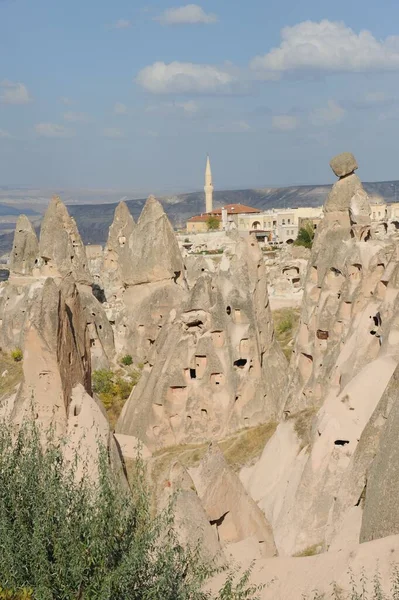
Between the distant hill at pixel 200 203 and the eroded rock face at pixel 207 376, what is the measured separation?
98719 millimetres

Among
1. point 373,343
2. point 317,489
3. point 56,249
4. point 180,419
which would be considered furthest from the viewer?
point 56,249

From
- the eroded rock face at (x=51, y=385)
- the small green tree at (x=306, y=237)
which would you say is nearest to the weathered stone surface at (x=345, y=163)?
the eroded rock face at (x=51, y=385)

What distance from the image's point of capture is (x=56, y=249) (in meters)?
21.9

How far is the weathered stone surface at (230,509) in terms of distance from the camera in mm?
8758

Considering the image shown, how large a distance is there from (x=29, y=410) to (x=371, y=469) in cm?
389

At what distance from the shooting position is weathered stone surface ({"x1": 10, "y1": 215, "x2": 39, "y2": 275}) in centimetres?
2405

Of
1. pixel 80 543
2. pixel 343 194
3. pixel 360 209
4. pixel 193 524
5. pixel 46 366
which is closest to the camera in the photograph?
pixel 80 543

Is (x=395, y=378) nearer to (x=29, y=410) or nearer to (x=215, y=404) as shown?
(x=29, y=410)

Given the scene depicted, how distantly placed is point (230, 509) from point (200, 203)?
148852mm

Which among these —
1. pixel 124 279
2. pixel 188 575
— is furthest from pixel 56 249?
pixel 188 575

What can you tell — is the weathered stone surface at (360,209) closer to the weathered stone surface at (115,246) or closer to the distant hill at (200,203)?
Result: the weathered stone surface at (115,246)

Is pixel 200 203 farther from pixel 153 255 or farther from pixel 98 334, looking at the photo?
pixel 153 255

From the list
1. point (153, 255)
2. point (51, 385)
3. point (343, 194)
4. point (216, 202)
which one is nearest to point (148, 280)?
point (153, 255)

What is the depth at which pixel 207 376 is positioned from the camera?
13367 mm
